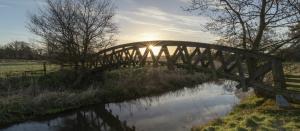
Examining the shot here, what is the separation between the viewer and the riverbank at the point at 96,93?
17453mm

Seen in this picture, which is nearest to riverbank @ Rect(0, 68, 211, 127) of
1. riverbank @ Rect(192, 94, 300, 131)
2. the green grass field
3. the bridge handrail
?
the bridge handrail

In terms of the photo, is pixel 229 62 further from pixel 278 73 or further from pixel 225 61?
pixel 278 73

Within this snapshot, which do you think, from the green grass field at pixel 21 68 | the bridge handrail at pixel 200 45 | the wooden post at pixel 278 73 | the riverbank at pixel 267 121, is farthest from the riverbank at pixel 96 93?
the wooden post at pixel 278 73

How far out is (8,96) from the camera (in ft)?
60.6

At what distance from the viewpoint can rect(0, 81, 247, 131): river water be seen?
1471 cm

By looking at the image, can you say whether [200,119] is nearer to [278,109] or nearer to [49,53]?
[278,109]

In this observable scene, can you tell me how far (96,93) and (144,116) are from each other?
6.40 meters

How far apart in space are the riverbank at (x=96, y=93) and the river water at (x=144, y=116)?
100cm

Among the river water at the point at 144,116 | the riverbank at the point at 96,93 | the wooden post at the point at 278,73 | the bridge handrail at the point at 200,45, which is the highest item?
the bridge handrail at the point at 200,45

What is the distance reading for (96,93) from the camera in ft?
72.2

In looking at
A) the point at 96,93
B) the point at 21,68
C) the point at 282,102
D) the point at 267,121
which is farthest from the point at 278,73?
the point at 21,68

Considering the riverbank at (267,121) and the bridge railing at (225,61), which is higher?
the bridge railing at (225,61)

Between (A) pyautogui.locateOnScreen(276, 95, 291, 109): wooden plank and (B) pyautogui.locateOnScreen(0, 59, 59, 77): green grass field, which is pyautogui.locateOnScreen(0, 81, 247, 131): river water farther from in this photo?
(B) pyautogui.locateOnScreen(0, 59, 59, 77): green grass field

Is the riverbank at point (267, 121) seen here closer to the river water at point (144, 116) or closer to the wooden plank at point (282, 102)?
the wooden plank at point (282, 102)
